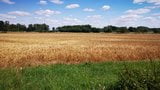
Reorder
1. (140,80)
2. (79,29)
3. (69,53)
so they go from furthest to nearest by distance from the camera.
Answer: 1. (79,29)
2. (69,53)
3. (140,80)

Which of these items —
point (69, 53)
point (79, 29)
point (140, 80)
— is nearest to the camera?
point (140, 80)

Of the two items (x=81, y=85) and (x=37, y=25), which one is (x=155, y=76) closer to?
(x=81, y=85)

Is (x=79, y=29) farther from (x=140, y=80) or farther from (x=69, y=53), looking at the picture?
(x=140, y=80)

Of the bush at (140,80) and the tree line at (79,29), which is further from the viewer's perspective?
the tree line at (79,29)

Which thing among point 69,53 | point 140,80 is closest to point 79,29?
point 69,53

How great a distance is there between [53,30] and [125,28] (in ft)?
175

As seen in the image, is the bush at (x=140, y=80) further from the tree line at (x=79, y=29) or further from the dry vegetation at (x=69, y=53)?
the tree line at (x=79, y=29)

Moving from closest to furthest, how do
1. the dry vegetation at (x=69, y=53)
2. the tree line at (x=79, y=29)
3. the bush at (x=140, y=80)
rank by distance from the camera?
the bush at (x=140, y=80) < the dry vegetation at (x=69, y=53) < the tree line at (x=79, y=29)

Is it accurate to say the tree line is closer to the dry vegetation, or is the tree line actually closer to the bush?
the dry vegetation

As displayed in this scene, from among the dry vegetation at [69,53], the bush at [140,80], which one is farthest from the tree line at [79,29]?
the bush at [140,80]

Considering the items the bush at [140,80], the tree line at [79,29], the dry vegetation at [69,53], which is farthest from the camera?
the tree line at [79,29]

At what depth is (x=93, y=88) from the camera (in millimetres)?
8758

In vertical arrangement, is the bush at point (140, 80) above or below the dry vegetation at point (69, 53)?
above

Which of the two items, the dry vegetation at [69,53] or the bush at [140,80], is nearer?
the bush at [140,80]
